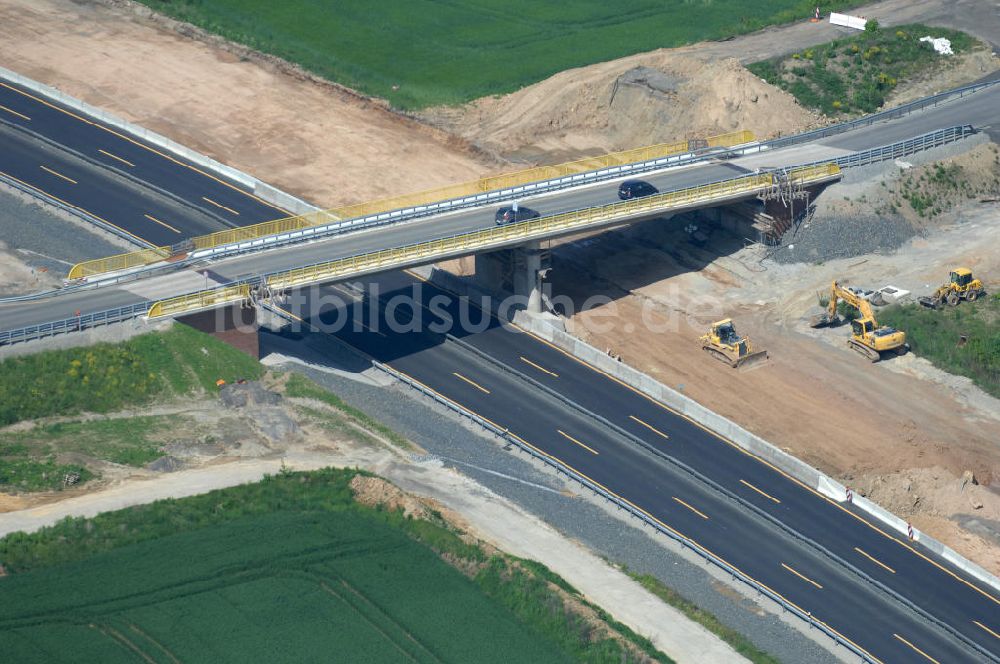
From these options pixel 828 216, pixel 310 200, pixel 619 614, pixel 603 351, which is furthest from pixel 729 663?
pixel 310 200

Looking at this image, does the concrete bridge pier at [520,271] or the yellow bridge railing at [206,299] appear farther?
the concrete bridge pier at [520,271]

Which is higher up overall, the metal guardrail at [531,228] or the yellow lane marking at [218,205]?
the metal guardrail at [531,228]

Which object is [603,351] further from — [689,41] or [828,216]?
[689,41]

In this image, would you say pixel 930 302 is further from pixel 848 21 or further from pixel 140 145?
pixel 140 145

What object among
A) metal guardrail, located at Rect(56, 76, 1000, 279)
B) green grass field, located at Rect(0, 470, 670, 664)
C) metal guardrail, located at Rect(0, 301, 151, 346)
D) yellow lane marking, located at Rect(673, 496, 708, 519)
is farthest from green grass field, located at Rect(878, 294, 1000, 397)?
metal guardrail, located at Rect(0, 301, 151, 346)

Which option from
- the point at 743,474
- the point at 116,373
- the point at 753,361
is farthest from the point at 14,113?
the point at 743,474

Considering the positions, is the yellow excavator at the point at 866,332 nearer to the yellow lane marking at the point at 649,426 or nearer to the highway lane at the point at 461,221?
the highway lane at the point at 461,221

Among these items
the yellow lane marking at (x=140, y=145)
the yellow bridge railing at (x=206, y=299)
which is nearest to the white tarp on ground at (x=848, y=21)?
the yellow lane marking at (x=140, y=145)
